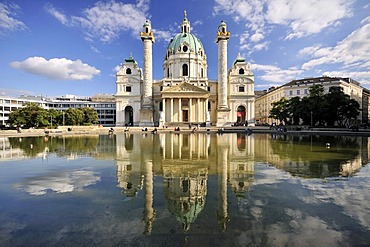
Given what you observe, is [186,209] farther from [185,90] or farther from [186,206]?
[185,90]

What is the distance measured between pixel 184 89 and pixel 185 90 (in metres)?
0.39

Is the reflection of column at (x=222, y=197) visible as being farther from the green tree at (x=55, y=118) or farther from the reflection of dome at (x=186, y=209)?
the green tree at (x=55, y=118)

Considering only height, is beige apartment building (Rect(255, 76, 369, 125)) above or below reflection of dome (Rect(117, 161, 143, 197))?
above

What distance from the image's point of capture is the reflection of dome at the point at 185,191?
554 centimetres

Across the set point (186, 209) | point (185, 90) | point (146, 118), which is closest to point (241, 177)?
point (186, 209)

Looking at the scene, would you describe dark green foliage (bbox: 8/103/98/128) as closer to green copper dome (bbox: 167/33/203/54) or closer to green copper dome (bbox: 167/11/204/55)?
green copper dome (bbox: 167/11/204/55)

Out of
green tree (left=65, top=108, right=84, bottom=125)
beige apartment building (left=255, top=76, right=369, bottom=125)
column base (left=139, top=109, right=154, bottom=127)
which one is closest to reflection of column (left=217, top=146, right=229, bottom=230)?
column base (left=139, top=109, right=154, bottom=127)

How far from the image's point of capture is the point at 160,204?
6.17m

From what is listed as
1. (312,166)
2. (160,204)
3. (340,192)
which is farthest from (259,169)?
(160,204)

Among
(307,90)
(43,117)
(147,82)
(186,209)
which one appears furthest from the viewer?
(307,90)

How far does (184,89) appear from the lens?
5884cm

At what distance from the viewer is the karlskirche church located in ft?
193

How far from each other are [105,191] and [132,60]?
64.6 m

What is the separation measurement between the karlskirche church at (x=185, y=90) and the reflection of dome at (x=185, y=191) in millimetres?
46360
